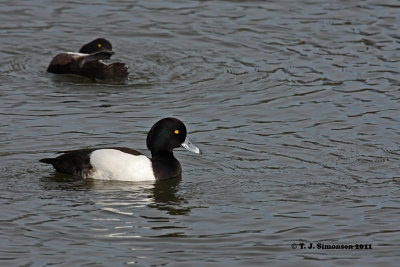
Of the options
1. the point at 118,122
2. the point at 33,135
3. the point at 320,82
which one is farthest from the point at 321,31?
the point at 33,135

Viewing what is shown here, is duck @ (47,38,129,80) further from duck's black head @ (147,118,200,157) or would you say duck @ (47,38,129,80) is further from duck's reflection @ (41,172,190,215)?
duck's reflection @ (41,172,190,215)

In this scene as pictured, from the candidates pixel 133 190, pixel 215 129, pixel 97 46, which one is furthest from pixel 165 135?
pixel 97 46

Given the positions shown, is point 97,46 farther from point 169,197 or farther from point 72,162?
point 169,197

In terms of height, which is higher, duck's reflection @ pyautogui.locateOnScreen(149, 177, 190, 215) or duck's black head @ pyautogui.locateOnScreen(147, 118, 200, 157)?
duck's black head @ pyautogui.locateOnScreen(147, 118, 200, 157)

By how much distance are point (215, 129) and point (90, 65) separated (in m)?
3.16

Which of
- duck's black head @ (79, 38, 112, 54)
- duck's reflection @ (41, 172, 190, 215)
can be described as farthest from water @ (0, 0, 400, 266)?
duck's black head @ (79, 38, 112, 54)

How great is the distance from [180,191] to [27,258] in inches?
105

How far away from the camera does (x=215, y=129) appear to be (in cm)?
1264

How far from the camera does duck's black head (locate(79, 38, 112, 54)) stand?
15250mm

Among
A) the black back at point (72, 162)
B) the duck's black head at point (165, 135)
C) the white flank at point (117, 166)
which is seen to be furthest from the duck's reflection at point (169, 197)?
the black back at point (72, 162)

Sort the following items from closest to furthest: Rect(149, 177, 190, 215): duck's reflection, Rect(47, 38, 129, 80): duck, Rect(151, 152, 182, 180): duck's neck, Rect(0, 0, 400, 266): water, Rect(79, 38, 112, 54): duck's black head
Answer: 1. Rect(0, 0, 400, 266): water
2. Rect(149, 177, 190, 215): duck's reflection
3. Rect(151, 152, 182, 180): duck's neck
4. Rect(47, 38, 129, 80): duck
5. Rect(79, 38, 112, 54): duck's black head

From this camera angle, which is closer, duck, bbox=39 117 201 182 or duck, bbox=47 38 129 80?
duck, bbox=39 117 201 182

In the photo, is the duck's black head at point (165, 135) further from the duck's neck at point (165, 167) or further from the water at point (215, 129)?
the water at point (215, 129)

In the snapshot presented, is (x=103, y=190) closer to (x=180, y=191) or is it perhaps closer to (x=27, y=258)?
(x=180, y=191)
